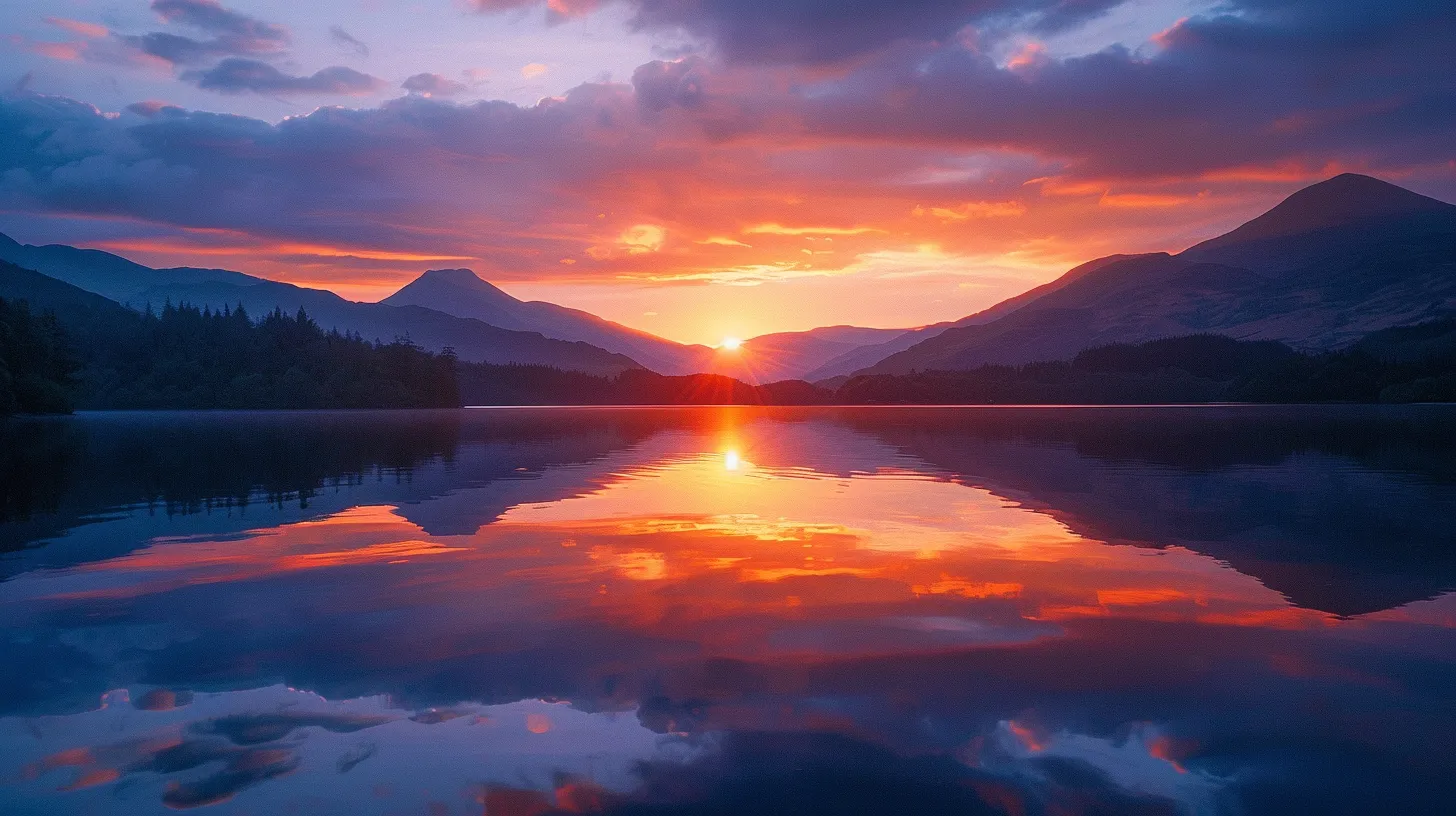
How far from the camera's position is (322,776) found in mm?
8266

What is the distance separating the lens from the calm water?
8.26 metres

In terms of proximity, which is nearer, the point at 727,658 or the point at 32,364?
the point at 727,658

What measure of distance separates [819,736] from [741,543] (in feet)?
38.9

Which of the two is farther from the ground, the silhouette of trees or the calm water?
the silhouette of trees

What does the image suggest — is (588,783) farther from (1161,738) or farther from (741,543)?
(741,543)

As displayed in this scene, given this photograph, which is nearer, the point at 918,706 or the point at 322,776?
the point at 322,776

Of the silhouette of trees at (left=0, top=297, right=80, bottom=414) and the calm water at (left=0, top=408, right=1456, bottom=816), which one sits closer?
the calm water at (left=0, top=408, right=1456, bottom=816)

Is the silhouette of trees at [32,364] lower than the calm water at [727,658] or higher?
higher

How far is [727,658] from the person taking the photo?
39.3 ft

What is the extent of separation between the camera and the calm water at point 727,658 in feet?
27.1

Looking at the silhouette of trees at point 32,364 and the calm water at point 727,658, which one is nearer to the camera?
the calm water at point 727,658

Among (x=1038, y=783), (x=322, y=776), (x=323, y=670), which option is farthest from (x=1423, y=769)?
(x=323, y=670)

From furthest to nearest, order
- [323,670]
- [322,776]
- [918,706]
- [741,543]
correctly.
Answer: [741,543]
[323,670]
[918,706]
[322,776]

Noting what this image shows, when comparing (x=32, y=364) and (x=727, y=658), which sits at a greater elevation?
(x=32, y=364)
